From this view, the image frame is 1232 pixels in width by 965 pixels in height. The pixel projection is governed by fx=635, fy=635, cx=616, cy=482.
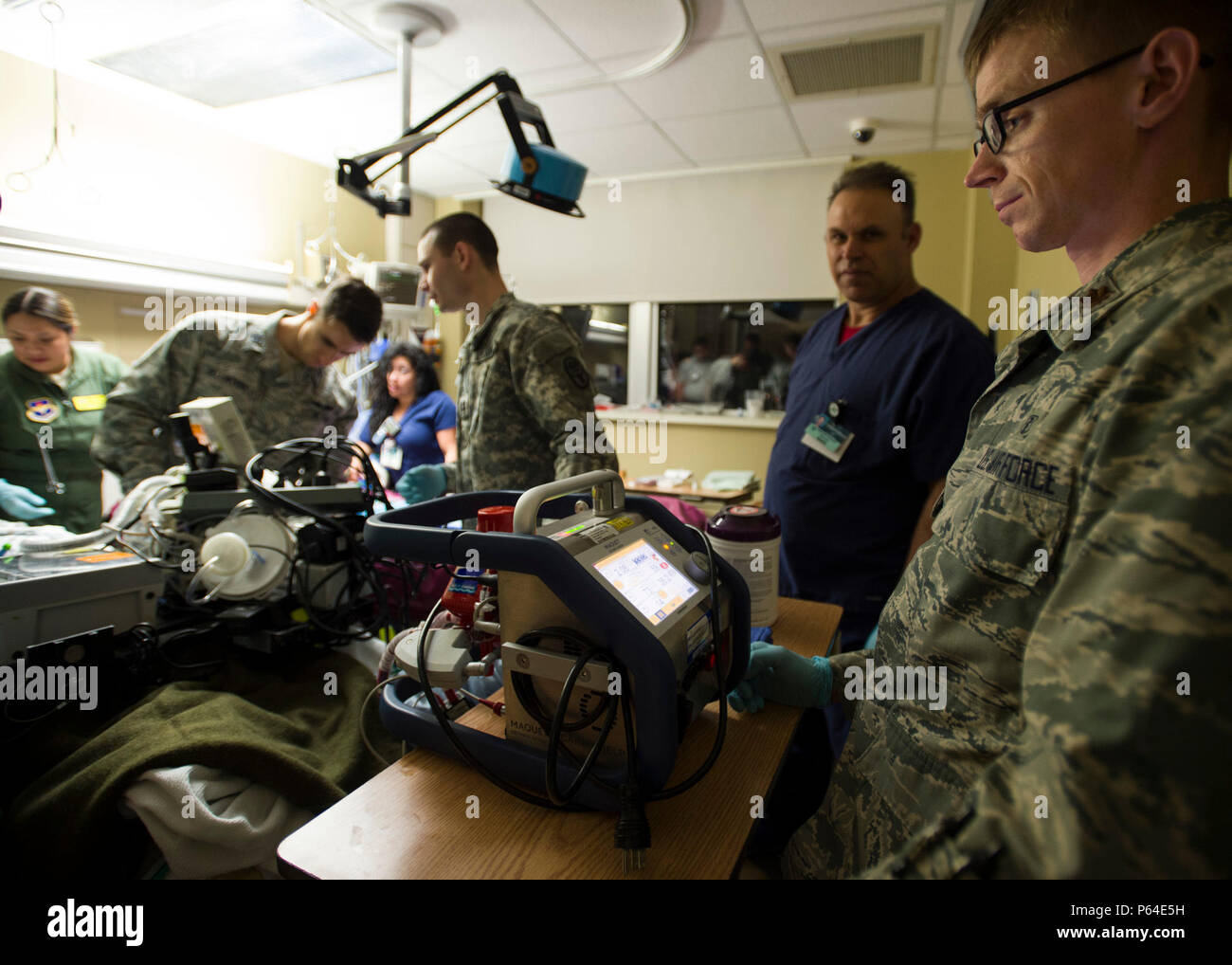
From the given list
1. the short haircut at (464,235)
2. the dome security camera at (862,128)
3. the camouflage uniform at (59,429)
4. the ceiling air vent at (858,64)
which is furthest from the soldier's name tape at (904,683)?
the dome security camera at (862,128)

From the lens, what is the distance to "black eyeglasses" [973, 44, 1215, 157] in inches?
23.0

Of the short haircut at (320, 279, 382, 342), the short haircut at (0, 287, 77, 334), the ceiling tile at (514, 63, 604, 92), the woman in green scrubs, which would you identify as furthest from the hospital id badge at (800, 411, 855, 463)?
the short haircut at (0, 287, 77, 334)

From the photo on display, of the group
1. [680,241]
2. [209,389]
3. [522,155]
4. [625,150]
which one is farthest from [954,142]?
[209,389]

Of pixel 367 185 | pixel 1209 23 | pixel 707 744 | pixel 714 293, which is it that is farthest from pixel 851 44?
pixel 707 744

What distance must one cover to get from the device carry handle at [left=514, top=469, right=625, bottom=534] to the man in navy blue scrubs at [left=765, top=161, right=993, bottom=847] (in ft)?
3.03

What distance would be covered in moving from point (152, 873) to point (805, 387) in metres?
1.68

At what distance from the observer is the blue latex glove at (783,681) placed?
0.91 meters

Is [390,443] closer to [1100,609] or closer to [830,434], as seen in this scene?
[830,434]

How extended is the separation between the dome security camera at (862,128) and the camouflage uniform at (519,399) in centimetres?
267

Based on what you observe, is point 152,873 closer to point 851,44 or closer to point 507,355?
point 507,355

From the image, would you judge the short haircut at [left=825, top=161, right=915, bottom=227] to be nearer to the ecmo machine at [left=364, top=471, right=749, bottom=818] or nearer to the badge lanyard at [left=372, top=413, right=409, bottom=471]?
the ecmo machine at [left=364, top=471, right=749, bottom=818]

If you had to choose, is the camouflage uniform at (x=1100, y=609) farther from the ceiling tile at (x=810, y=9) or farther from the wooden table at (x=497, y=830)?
the ceiling tile at (x=810, y=9)

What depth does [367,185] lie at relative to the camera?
197 cm

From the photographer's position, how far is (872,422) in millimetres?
1603
